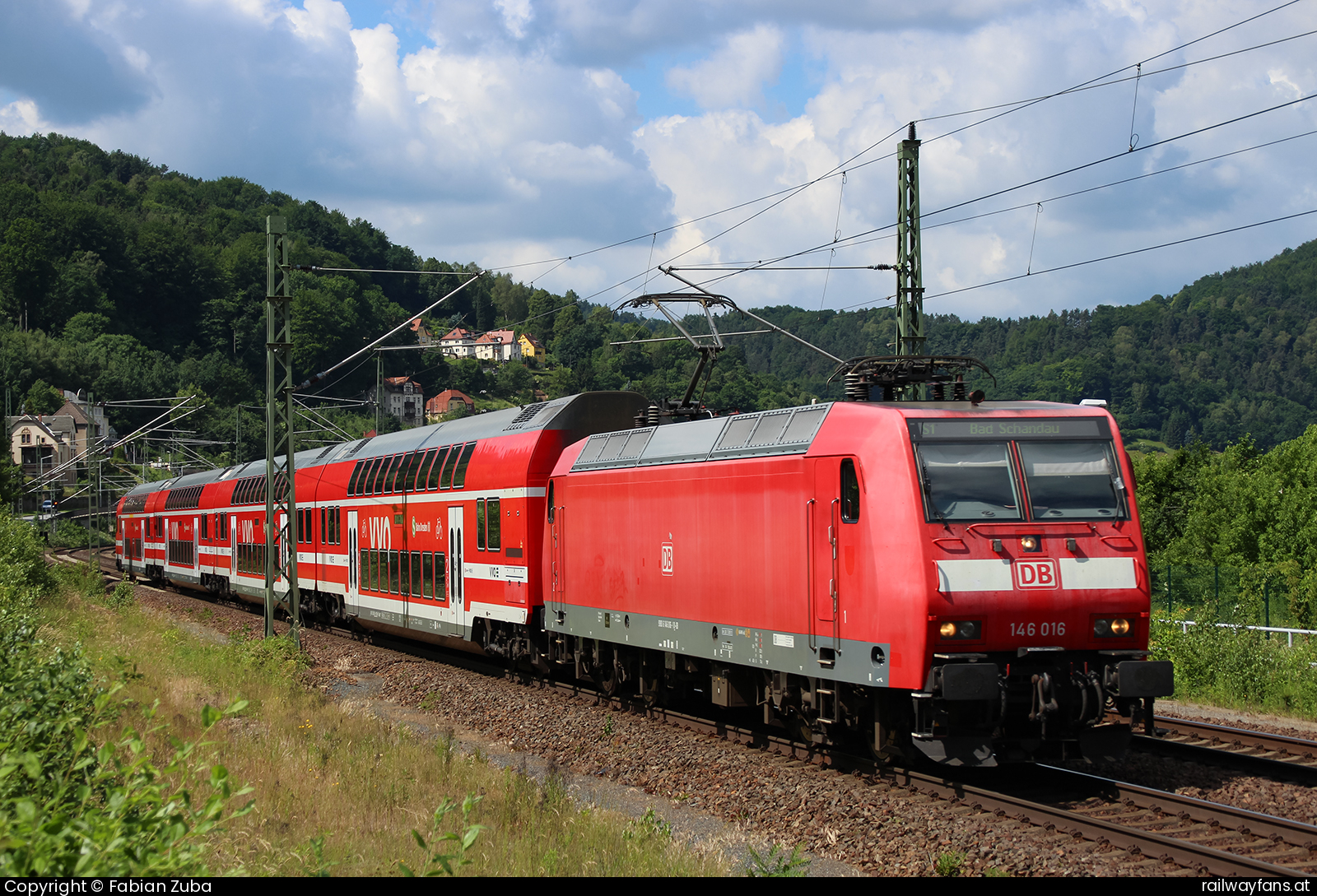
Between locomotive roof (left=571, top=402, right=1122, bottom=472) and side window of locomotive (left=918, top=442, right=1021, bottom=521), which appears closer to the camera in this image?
side window of locomotive (left=918, top=442, right=1021, bottom=521)

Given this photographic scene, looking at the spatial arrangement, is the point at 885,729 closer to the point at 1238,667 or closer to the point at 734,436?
the point at 734,436

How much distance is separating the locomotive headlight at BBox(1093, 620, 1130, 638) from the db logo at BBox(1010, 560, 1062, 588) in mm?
536

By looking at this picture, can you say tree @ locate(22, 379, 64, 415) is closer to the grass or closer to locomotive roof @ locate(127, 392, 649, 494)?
locomotive roof @ locate(127, 392, 649, 494)

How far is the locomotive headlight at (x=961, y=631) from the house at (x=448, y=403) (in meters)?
94.7

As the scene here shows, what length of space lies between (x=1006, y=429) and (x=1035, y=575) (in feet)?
4.63

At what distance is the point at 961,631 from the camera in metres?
9.45

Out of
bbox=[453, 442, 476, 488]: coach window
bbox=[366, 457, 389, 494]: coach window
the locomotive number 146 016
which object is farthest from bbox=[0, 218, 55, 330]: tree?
the locomotive number 146 016

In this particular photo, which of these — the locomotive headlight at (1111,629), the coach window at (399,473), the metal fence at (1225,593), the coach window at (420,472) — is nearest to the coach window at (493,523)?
the coach window at (420,472)

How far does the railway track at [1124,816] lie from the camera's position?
794 cm

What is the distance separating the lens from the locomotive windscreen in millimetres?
9852

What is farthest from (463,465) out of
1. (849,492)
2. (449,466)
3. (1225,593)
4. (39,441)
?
(39,441)

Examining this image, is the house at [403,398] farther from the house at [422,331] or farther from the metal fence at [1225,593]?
the metal fence at [1225,593]

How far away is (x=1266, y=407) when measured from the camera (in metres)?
116
